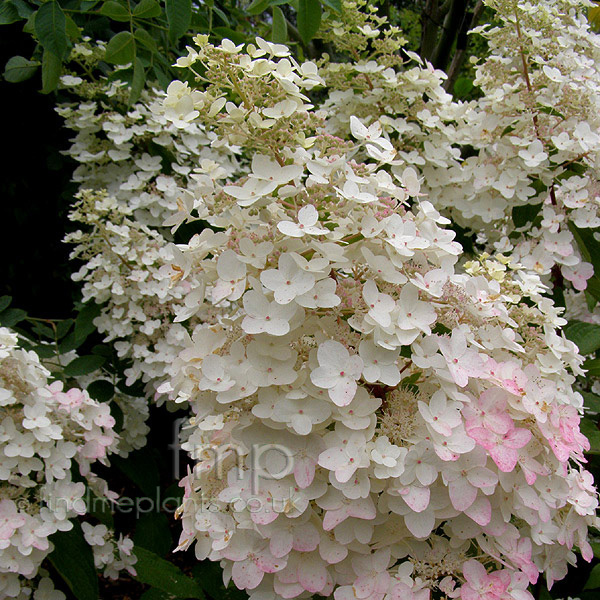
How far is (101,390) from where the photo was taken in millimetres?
1931

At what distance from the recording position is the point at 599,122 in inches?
64.1

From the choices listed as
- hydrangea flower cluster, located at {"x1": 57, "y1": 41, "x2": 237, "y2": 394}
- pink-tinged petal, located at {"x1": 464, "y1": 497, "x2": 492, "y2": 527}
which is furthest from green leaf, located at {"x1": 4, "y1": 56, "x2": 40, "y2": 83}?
pink-tinged petal, located at {"x1": 464, "y1": 497, "x2": 492, "y2": 527}

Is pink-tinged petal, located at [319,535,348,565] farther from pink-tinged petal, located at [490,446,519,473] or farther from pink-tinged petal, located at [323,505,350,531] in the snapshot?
pink-tinged petal, located at [490,446,519,473]

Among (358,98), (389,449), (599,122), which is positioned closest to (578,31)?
(599,122)

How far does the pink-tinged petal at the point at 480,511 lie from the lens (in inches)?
34.3

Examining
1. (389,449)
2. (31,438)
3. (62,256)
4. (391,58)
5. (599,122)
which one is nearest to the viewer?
(389,449)

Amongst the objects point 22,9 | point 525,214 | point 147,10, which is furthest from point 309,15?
point 22,9

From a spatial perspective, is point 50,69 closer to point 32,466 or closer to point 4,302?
point 4,302

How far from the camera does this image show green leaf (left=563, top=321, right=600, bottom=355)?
4.61ft

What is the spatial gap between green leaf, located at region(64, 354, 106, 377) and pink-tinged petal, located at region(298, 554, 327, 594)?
1092mm

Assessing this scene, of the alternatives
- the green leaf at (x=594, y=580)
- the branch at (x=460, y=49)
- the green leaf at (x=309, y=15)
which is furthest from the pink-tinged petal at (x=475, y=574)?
the branch at (x=460, y=49)

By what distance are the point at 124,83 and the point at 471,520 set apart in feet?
5.59

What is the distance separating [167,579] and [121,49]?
4.40 feet

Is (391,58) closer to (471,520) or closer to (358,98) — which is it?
(358,98)
